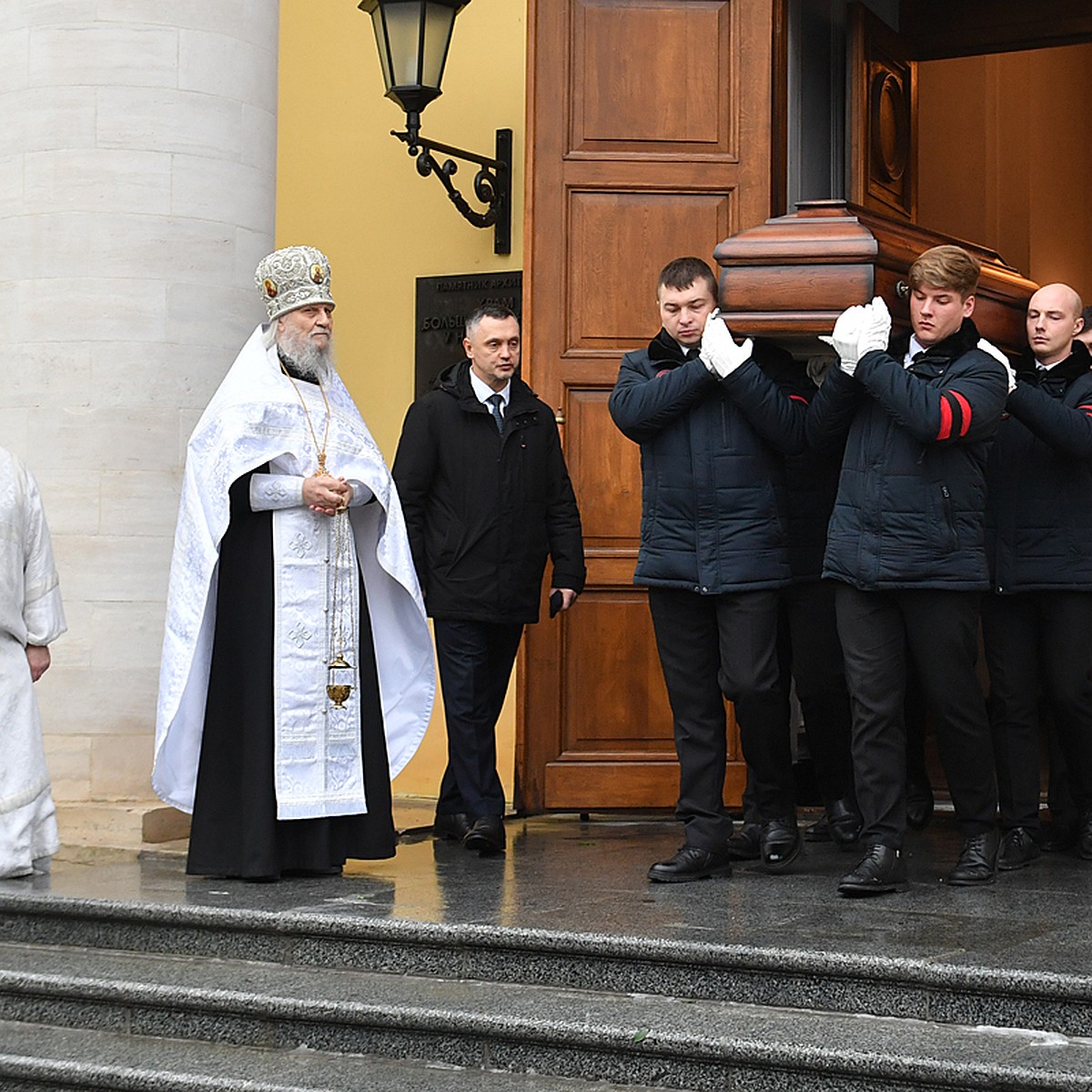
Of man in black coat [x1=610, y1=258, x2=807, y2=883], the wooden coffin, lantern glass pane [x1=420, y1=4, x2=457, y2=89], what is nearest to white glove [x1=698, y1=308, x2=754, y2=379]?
man in black coat [x1=610, y1=258, x2=807, y2=883]

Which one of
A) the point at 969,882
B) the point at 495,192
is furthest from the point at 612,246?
the point at 969,882

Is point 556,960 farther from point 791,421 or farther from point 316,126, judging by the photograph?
point 316,126

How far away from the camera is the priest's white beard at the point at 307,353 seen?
244 inches

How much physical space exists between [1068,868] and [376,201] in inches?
207

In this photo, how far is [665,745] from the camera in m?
7.28

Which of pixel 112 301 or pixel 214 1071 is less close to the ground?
pixel 112 301

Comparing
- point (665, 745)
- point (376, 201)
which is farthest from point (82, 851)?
point (376, 201)

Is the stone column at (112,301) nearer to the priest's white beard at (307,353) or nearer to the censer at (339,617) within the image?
the priest's white beard at (307,353)

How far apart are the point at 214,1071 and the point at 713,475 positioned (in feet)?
7.41

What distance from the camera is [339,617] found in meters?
6.09

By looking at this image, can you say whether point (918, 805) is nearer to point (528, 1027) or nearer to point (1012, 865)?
point (1012, 865)

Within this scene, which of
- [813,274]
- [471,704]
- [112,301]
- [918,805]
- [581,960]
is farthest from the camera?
[112,301]

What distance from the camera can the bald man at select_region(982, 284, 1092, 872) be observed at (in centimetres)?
583

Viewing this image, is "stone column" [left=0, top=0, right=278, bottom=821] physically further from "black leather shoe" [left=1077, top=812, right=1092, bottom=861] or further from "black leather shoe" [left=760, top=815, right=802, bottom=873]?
"black leather shoe" [left=1077, top=812, right=1092, bottom=861]
